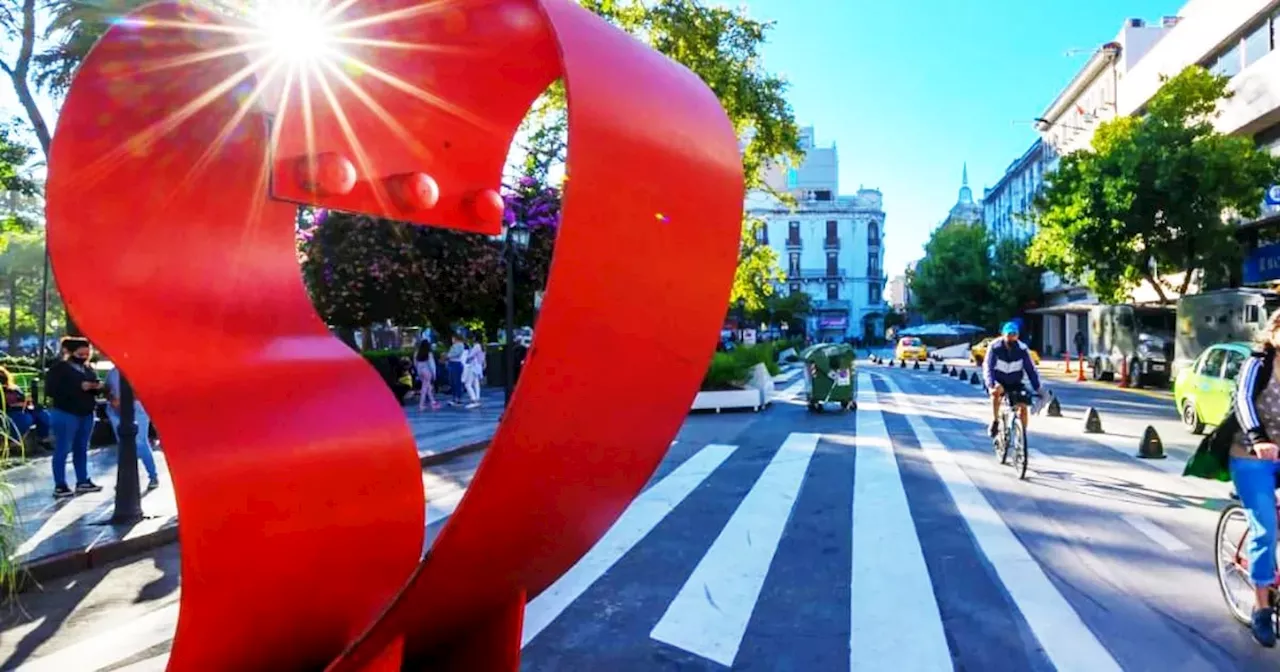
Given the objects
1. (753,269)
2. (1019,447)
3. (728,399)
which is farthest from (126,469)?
(753,269)

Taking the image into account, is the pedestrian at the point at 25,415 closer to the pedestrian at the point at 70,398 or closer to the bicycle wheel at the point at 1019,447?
the pedestrian at the point at 70,398

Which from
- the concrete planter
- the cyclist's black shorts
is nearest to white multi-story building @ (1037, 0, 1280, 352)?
the concrete planter

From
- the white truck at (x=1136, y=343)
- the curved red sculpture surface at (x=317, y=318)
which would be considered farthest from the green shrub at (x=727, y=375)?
the white truck at (x=1136, y=343)

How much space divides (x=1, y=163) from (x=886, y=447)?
17858 millimetres

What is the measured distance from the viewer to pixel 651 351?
210cm

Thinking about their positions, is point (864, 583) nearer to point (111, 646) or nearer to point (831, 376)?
point (111, 646)

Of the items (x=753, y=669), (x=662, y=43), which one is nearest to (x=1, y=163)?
(x=662, y=43)

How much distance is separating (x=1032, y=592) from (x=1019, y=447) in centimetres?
441

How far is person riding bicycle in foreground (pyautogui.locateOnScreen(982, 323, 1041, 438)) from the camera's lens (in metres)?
9.22

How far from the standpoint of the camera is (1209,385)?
12.4 meters

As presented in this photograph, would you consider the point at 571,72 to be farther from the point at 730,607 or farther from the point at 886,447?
the point at 886,447

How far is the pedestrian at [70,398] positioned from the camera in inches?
325

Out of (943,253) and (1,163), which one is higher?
(943,253)

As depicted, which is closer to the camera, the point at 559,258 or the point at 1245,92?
the point at 559,258
